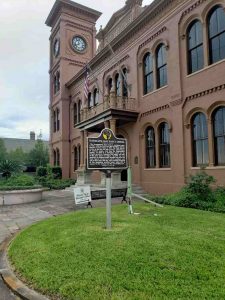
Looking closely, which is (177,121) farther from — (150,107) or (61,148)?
(61,148)

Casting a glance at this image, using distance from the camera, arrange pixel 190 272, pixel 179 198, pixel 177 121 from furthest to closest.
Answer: pixel 177 121 → pixel 179 198 → pixel 190 272

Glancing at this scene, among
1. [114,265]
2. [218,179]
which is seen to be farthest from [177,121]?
[114,265]

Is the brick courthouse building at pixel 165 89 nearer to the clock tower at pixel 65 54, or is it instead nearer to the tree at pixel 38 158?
the clock tower at pixel 65 54

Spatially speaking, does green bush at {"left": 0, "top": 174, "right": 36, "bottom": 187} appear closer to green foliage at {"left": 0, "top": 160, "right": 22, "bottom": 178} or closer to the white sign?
green foliage at {"left": 0, "top": 160, "right": 22, "bottom": 178}

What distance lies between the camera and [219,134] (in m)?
12.9

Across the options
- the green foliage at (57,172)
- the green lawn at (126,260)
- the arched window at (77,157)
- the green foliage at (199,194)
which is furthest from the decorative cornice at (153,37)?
the green foliage at (57,172)

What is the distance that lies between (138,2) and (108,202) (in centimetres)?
1738

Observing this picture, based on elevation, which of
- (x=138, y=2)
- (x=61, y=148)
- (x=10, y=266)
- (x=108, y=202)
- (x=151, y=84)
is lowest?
(x=10, y=266)

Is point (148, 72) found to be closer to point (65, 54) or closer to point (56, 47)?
point (65, 54)

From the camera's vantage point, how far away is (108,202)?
734 cm

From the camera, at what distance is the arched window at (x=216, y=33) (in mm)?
12932

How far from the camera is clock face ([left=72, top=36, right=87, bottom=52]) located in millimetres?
32031

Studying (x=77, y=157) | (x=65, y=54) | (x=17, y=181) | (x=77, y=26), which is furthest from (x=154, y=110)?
(x=77, y=26)

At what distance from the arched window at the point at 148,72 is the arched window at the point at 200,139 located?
4.71 m
